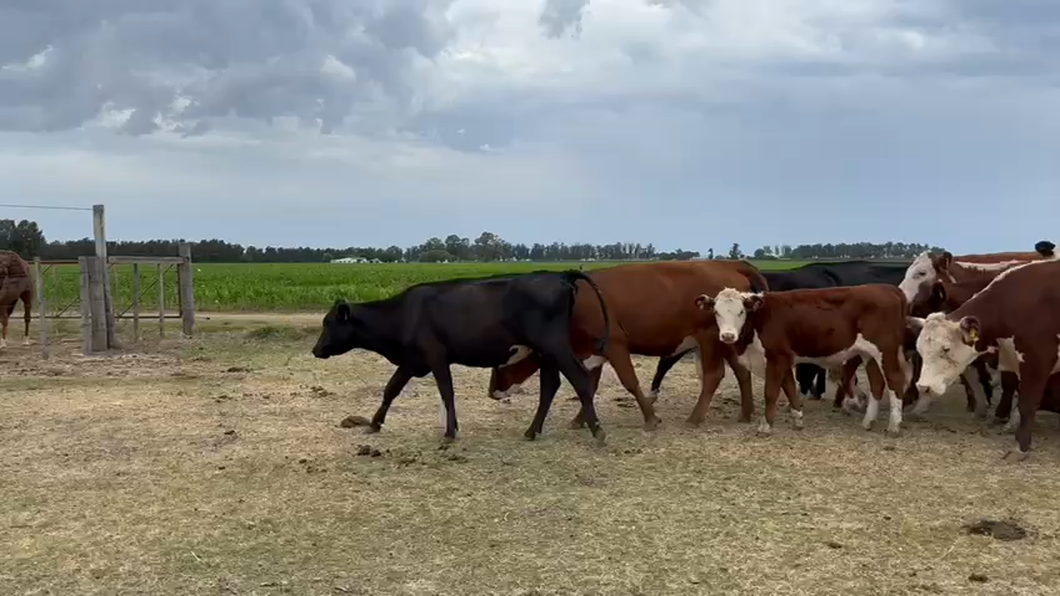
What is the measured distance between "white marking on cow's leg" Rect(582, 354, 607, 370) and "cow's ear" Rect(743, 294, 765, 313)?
59.4 inches

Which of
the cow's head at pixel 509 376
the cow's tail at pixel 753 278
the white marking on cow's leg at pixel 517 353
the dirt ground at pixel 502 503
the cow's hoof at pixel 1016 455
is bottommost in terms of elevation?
the dirt ground at pixel 502 503

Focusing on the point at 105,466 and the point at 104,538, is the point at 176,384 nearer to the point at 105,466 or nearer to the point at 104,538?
the point at 105,466

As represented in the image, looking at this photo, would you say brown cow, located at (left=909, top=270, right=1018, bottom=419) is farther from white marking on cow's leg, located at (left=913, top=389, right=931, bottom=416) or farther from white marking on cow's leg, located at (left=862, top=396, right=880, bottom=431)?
white marking on cow's leg, located at (left=862, top=396, right=880, bottom=431)

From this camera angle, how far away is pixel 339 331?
29.3ft

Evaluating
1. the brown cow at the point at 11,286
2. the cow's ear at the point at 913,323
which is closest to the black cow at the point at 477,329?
the cow's ear at the point at 913,323

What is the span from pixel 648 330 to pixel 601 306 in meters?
0.72

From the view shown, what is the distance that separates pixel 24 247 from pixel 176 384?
1427 inches

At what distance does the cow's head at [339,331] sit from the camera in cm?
888

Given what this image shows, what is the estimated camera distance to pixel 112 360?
591 inches

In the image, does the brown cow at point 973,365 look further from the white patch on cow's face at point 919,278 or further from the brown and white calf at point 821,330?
the brown and white calf at point 821,330

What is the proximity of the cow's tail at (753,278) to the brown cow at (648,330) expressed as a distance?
629 millimetres

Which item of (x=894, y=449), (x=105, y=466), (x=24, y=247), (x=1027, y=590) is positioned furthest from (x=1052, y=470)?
(x=24, y=247)

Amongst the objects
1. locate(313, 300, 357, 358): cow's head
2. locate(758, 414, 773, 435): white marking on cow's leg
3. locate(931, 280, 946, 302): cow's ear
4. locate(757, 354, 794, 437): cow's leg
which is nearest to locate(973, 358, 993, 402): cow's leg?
locate(931, 280, 946, 302): cow's ear

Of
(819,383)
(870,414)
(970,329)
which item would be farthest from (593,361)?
(819,383)
